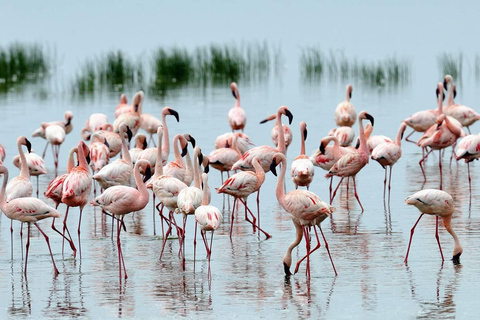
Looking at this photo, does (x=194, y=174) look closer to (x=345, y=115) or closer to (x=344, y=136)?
(x=344, y=136)

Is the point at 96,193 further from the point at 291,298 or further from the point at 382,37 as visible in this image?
the point at 382,37

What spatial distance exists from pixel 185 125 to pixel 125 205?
42.3 feet

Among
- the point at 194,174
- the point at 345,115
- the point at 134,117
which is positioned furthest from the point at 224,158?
the point at 345,115

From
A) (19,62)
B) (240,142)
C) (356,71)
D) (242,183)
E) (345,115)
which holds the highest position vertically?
(242,183)

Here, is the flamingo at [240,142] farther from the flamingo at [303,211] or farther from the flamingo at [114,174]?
the flamingo at [303,211]

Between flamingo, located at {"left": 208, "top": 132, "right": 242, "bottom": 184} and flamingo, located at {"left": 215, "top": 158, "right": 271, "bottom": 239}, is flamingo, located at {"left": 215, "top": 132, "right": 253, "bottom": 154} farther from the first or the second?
flamingo, located at {"left": 215, "top": 158, "right": 271, "bottom": 239}

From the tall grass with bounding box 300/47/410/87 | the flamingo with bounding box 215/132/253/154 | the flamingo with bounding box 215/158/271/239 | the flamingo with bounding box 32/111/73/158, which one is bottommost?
the tall grass with bounding box 300/47/410/87

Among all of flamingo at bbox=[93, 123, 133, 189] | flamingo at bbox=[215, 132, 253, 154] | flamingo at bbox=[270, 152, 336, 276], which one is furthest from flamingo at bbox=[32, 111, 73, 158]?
flamingo at bbox=[270, 152, 336, 276]

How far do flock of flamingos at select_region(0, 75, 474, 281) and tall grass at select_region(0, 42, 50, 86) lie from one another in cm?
1658

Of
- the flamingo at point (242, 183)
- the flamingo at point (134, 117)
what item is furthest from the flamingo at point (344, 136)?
the flamingo at point (242, 183)

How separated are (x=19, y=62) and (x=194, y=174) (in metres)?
24.9

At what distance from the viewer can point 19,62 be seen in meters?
33.8

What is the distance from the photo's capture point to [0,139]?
20.2m

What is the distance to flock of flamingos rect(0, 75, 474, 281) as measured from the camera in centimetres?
906
